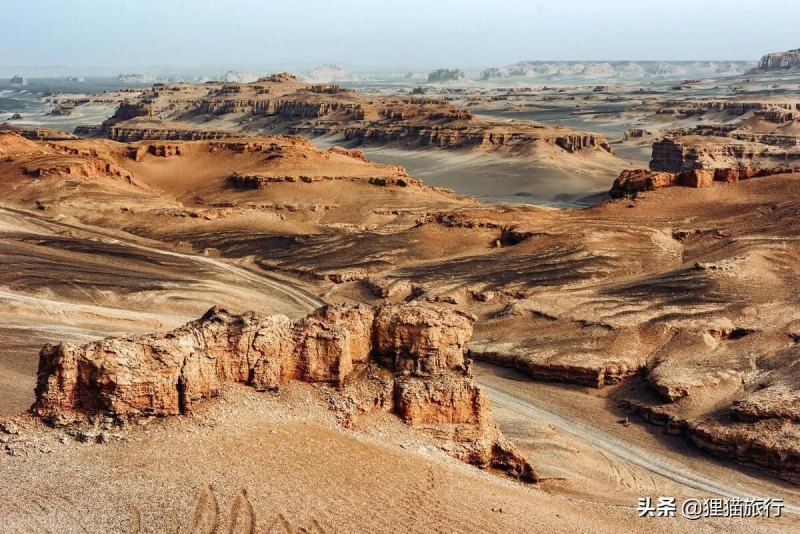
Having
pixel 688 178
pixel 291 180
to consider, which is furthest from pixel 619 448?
pixel 291 180

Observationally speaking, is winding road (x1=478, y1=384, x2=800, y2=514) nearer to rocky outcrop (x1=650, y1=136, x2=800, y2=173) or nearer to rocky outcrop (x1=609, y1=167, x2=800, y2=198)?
rocky outcrop (x1=609, y1=167, x2=800, y2=198)

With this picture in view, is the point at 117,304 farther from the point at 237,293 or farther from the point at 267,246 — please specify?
the point at 267,246

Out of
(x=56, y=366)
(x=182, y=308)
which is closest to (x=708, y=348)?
(x=182, y=308)

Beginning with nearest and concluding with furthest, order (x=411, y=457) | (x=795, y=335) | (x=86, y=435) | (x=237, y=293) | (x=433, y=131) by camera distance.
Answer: (x=86, y=435) → (x=411, y=457) → (x=795, y=335) → (x=237, y=293) → (x=433, y=131)

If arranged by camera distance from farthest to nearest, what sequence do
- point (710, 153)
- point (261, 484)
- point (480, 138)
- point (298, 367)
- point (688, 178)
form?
point (480, 138), point (710, 153), point (688, 178), point (298, 367), point (261, 484)

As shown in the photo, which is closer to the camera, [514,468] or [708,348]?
[514,468]

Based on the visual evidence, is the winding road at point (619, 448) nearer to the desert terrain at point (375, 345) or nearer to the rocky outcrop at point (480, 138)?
the desert terrain at point (375, 345)

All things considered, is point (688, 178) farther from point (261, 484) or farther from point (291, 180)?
point (261, 484)
